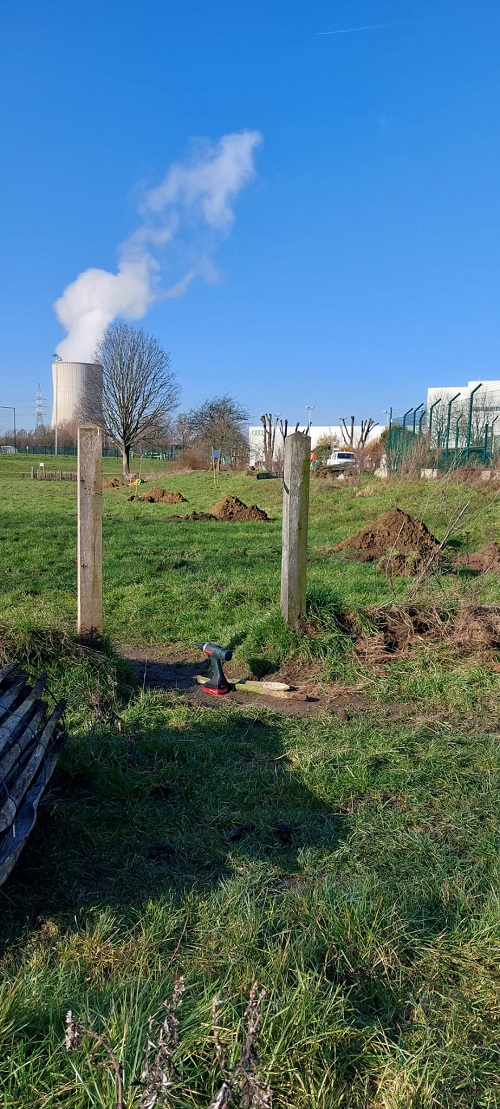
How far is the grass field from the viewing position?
6.61ft

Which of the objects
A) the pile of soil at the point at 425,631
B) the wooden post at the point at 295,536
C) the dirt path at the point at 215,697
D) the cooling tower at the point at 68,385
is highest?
the cooling tower at the point at 68,385

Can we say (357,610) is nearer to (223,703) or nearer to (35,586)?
(223,703)

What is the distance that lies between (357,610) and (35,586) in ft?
14.5

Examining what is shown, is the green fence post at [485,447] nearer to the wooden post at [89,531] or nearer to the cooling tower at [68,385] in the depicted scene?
the wooden post at [89,531]

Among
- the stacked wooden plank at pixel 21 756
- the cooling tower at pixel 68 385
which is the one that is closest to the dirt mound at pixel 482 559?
the stacked wooden plank at pixel 21 756

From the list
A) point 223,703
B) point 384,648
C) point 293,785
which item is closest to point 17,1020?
point 293,785

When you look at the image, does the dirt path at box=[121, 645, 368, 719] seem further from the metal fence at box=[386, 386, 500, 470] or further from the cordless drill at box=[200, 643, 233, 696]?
the metal fence at box=[386, 386, 500, 470]

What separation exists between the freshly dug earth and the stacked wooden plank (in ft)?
27.5

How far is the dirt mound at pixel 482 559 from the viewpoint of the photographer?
10131 mm

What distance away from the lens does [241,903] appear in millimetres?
2814

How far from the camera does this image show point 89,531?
5.88 m

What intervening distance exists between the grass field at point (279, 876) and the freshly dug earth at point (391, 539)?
4698 millimetres

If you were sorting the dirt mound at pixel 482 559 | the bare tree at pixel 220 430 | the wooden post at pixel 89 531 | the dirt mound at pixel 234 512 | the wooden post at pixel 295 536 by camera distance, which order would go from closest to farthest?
the wooden post at pixel 89 531, the wooden post at pixel 295 536, the dirt mound at pixel 482 559, the dirt mound at pixel 234 512, the bare tree at pixel 220 430

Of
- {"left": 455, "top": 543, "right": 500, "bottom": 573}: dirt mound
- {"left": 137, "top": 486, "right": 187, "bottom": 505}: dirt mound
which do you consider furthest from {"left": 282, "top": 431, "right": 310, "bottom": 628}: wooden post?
{"left": 137, "top": 486, "right": 187, "bottom": 505}: dirt mound
